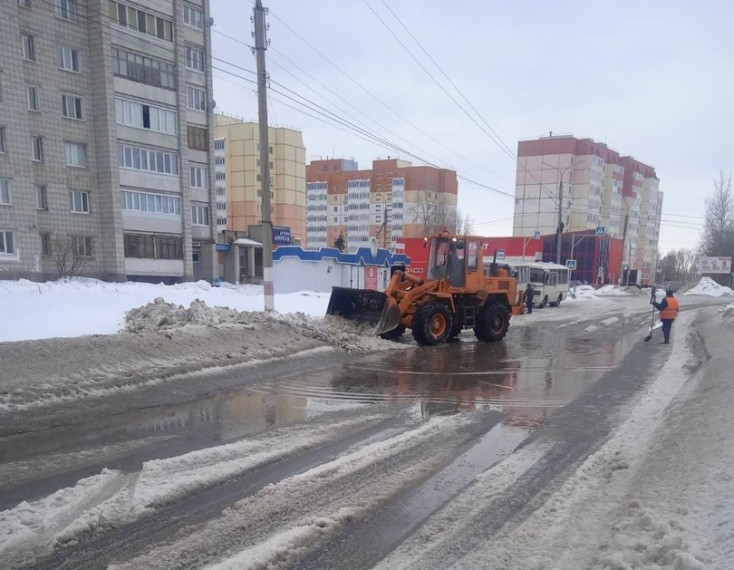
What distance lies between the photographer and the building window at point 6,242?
2407 centimetres

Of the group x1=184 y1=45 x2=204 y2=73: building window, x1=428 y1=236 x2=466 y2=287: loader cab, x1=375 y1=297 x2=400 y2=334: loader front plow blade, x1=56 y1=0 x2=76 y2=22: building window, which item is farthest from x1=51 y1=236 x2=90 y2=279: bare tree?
x1=428 y1=236 x2=466 y2=287: loader cab

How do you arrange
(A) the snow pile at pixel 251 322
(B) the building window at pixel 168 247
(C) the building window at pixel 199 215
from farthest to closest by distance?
(C) the building window at pixel 199 215, (B) the building window at pixel 168 247, (A) the snow pile at pixel 251 322

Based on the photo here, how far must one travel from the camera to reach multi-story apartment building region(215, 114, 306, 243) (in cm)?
6919

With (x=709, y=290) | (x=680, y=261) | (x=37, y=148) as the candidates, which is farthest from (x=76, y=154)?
(x=680, y=261)

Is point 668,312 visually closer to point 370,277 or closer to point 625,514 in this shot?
point 625,514

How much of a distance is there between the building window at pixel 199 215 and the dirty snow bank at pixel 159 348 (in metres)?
22.8

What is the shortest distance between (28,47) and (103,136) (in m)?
5.13

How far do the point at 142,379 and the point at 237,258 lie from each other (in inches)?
1184

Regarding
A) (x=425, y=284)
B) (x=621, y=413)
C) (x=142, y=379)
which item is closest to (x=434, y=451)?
(x=621, y=413)

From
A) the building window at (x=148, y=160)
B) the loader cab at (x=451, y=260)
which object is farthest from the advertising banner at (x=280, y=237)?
the loader cab at (x=451, y=260)

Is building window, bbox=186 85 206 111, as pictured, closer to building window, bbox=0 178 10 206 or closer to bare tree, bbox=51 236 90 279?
building window, bbox=0 178 10 206

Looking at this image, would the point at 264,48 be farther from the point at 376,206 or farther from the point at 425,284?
the point at 376,206

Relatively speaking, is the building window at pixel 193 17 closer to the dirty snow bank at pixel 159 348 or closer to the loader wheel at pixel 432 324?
the dirty snow bank at pixel 159 348

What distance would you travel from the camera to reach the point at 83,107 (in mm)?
27031
